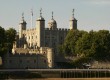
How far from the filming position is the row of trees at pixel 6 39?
3767 inches

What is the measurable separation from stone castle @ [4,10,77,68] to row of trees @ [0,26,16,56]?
1.93 m

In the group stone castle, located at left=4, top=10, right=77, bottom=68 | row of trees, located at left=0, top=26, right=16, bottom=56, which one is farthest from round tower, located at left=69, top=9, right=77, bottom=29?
row of trees, located at left=0, top=26, right=16, bottom=56

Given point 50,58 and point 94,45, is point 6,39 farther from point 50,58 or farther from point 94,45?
point 94,45

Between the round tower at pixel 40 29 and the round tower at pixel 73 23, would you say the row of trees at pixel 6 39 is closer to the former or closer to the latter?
the round tower at pixel 40 29

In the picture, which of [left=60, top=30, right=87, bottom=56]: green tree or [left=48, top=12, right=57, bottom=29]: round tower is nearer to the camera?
[left=60, top=30, right=87, bottom=56]: green tree

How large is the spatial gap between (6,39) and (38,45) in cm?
1698

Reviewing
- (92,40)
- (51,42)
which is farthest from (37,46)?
(92,40)

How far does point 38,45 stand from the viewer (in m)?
120

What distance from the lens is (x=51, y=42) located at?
123062 millimetres

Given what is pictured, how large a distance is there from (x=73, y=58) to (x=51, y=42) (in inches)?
684

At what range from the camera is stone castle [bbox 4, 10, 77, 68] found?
328 ft


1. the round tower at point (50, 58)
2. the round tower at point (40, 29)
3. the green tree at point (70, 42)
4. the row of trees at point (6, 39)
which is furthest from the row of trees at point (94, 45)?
the row of trees at point (6, 39)

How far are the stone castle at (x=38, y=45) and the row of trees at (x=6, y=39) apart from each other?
193 cm

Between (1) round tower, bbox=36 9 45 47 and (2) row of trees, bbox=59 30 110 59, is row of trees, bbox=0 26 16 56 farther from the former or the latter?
(2) row of trees, bbox=59 30 110 59
